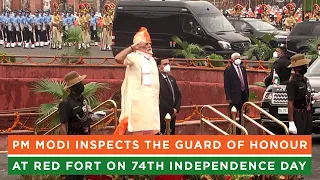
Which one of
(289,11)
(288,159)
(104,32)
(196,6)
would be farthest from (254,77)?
(289,11)

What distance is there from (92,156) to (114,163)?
8.8 inches

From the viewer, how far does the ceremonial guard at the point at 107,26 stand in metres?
46.2

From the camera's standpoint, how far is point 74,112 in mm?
12867

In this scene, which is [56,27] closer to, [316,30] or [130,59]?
[316,30]

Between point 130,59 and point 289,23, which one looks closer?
point 130,59

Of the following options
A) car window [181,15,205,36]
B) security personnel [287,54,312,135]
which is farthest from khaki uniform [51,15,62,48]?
security personnel [287,54,312,135]

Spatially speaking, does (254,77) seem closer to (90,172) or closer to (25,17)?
(90,172)

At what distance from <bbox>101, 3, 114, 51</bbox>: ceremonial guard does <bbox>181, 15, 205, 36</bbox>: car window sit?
1161cm

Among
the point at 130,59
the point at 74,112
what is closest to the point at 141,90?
the point at 130,59

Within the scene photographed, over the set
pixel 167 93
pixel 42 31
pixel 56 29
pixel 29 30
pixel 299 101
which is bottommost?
pixel 42 31

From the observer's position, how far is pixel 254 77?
27.2m

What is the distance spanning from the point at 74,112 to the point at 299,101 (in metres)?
3.37

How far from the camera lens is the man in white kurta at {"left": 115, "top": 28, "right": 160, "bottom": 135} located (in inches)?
532

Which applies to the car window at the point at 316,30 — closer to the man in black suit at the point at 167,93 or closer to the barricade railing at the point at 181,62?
the barricade railing at the point at 181,62
